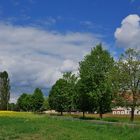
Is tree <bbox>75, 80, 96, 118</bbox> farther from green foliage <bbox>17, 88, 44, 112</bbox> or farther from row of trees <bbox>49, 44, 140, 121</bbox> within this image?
green foliage <bbox>17, 88, 44, 112</bbox>

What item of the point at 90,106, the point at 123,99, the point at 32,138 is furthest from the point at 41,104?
the point at 32,138

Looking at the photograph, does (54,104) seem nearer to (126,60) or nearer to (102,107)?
(102,107)

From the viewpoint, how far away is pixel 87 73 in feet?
266

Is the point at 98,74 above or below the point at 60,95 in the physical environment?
above

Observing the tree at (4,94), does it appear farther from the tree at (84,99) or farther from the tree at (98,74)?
the tree at (98,74)

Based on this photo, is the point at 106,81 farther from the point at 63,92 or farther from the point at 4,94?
the point at 4,94

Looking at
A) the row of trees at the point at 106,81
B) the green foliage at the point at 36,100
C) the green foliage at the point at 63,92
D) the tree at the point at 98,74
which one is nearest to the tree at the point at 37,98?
the green foliage at the point at 36,100

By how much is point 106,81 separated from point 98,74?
4.03m

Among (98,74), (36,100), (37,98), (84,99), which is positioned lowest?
(84,99)

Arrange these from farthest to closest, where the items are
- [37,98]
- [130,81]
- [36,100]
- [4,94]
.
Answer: [36,100]
[37,98]
[4,94]
[130,81]

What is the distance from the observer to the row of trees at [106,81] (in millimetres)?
71938

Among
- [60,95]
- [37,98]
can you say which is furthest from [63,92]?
[37,98]

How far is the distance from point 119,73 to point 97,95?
9021mm

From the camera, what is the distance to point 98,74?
8025 cm
